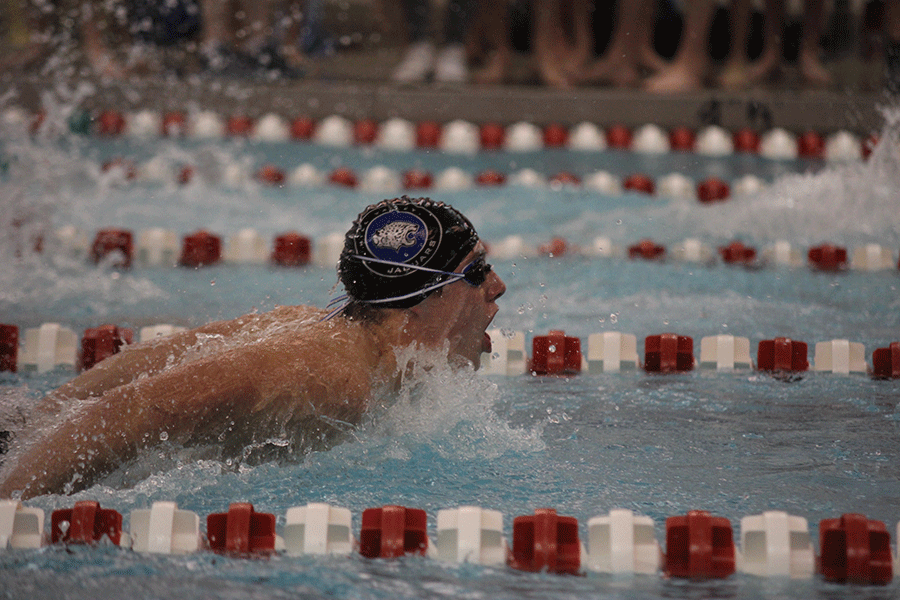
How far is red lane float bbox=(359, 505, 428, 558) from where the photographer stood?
1.89m

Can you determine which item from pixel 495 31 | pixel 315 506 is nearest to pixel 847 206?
pixel 495 31

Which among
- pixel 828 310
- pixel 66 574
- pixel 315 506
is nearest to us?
pixel 66 574

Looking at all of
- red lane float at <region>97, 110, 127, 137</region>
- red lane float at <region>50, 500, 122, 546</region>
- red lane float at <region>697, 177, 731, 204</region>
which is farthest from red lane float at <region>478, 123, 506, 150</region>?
red lane float at <region>50, 500, 122, 546</region>

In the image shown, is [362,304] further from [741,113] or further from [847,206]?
[741,113]

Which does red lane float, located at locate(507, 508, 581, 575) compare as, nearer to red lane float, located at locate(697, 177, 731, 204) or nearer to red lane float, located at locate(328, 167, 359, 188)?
red lane float, located at locate(697, 177, 731, 204)

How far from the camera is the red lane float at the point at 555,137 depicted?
6.73 metres

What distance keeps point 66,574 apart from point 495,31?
605cm

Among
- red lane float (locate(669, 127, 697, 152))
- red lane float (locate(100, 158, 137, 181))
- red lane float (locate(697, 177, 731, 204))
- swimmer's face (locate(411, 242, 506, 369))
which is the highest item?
red lane float (locate(669, 127, 697, 152))

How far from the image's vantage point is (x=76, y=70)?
7086 mm

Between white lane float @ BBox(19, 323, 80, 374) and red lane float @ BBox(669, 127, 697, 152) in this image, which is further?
red lane float @ BBox(669, 127, 697, 152)

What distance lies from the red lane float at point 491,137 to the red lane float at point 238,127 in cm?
154

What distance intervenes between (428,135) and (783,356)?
401 centimetres

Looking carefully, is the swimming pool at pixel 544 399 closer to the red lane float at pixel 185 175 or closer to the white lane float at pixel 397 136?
the red lane float at pixel 185 175

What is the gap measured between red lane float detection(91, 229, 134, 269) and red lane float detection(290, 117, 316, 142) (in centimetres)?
242
